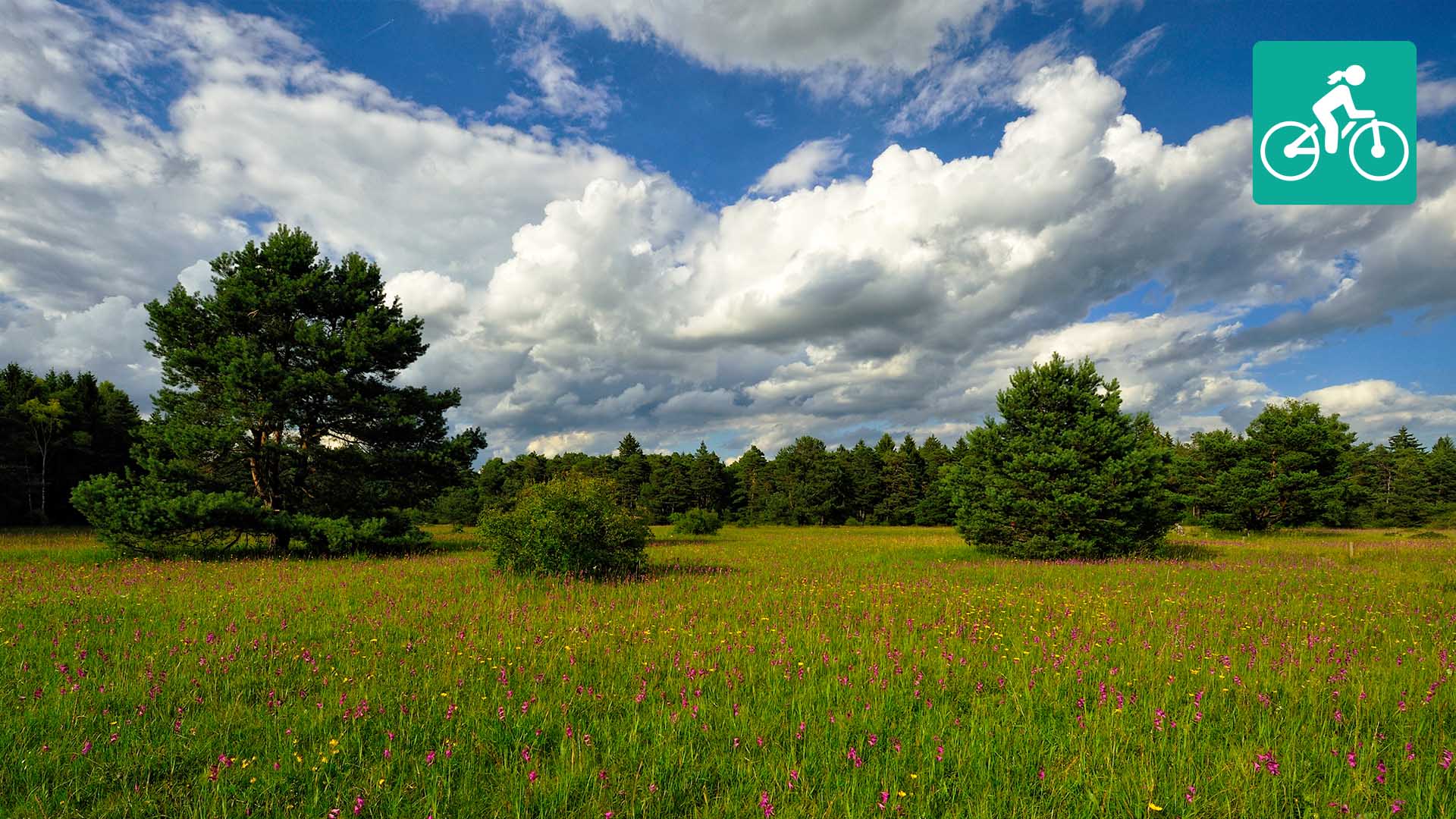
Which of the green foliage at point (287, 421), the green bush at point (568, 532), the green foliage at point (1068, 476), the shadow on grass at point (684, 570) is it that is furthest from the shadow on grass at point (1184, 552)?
the green foliage at point (287, 421)

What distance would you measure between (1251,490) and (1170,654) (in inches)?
1851

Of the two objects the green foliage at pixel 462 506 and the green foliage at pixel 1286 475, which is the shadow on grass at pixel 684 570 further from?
the green foliage at pixel 462 506

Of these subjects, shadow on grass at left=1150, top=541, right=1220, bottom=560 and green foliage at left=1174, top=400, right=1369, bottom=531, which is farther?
green foliage at left=1174, top=400, right=1369, bottom=531

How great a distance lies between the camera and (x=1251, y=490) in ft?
135

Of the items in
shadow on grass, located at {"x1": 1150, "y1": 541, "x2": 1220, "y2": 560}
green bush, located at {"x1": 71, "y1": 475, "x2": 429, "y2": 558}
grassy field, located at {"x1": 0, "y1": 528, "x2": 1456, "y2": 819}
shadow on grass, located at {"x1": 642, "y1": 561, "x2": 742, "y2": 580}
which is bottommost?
shadow on grass, located at {"x1": 1150, "y1": 541, "x2": 1220, "y2": 560}

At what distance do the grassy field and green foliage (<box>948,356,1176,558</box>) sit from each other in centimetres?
989

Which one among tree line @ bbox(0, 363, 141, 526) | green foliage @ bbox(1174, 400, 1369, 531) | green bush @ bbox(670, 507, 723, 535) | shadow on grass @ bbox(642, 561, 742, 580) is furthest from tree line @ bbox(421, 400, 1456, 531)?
shadow on grass @ bbox(642, 561, 742, 580)

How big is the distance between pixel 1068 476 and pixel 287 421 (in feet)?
87.2

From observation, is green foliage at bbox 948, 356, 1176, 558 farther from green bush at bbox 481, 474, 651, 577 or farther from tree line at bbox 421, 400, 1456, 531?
tree line at bbox 421, 400, 1456, 531

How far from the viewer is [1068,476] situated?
20344 millimetres

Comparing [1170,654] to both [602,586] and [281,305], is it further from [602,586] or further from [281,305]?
[281,305]

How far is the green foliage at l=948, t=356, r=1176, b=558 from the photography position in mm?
20125

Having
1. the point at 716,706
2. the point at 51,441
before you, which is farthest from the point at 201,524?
the point at 51,441

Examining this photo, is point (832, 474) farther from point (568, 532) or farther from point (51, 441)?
point (51, 441)
